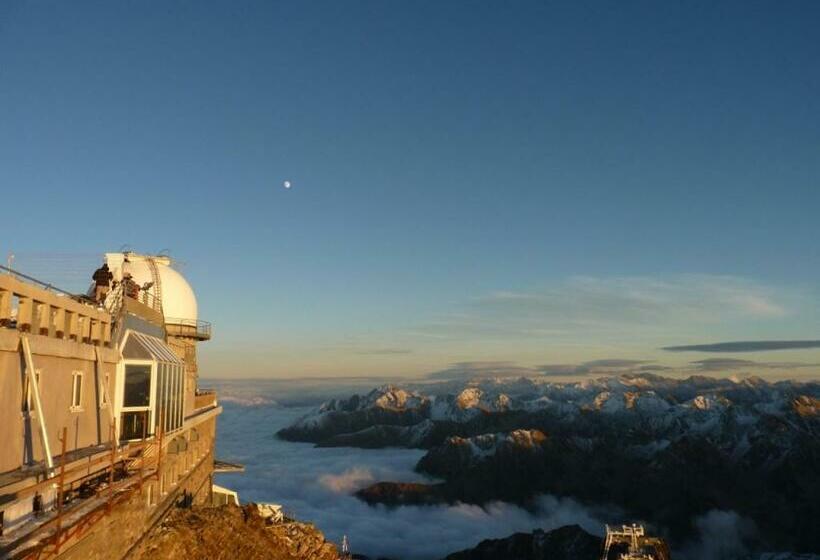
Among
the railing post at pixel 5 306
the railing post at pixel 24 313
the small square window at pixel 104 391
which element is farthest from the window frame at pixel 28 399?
the small square window at pixel 104 391

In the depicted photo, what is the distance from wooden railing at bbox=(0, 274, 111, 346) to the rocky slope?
8556 millimetres

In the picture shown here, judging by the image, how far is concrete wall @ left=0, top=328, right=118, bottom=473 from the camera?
52.1 feet

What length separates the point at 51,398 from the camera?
1833 cm

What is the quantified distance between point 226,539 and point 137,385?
465 inches

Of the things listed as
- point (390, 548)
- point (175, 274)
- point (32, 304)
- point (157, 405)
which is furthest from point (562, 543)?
point (32, 304)

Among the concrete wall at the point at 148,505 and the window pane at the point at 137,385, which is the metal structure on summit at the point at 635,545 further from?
the window pane at the point at 137,385

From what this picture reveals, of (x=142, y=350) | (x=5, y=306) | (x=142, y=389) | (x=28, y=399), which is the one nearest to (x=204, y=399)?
(x=142, y=350)

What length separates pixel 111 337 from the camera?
78.4 feet

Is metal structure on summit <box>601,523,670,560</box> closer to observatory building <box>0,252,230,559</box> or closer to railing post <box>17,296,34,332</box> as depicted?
observatory building <box>0,252,230,559</box>

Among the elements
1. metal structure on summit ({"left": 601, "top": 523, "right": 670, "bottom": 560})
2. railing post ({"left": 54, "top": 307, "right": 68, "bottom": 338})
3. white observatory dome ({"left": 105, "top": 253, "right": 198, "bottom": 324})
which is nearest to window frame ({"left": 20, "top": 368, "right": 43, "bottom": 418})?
railing post ({"left": 54, "top": 307, "right": 68, "bottom": 338})

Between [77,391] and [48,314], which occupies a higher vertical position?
[48,314]

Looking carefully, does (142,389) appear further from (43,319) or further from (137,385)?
(43,319)

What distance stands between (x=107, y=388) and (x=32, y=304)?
18.7ft

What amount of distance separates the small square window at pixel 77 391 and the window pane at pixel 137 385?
3298 mm
